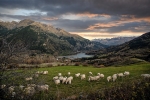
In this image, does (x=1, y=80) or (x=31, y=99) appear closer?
(x=31, y=99)

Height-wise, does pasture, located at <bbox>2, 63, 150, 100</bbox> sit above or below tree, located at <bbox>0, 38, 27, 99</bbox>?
below

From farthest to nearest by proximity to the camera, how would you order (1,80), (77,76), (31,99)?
(77,76), (1,80), (31,99)

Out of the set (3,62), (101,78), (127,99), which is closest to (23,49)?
(3,62)

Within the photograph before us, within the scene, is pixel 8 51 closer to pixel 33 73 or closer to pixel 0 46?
pixel 0 46

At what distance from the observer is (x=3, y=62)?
12.9 m

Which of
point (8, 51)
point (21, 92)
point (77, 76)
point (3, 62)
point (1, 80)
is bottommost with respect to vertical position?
point (77, 76)

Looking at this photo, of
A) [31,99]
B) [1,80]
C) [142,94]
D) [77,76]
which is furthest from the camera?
[77,76]

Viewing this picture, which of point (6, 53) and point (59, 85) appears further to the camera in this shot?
point (59, 85)

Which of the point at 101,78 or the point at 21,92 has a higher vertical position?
the point at 21,92

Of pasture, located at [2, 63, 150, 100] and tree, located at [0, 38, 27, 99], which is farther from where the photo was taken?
pasture, located at [2, 63, 150, 100]

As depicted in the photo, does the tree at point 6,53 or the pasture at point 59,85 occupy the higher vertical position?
the tree at point 6,53

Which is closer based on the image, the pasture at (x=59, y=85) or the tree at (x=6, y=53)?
the tree at (x=6, y=53)

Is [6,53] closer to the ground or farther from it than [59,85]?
farther from it

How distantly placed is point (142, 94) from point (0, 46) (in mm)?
10691
